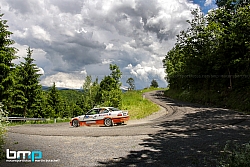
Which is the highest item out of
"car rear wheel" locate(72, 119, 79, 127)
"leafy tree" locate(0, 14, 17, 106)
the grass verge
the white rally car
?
"leafy tree" locate(0, 14, 17, 106)

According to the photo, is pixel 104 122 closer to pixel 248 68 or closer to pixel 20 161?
pixel 20 161

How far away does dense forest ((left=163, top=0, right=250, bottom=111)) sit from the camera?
2322cm

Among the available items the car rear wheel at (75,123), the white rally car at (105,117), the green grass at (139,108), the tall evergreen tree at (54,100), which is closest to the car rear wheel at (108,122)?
the white rally car at (105,117)

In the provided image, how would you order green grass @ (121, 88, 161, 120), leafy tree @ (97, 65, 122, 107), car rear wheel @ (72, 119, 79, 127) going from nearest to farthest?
car rear wheel @ (72, 119, 79, 127) → green grass @ (121, 88, 161, 120) → leafy tree @ (97, 65, 122, 107)

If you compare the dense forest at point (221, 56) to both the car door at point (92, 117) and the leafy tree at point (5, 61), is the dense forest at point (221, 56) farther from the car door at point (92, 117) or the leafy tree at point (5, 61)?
the leafy tree at point (5, 61)

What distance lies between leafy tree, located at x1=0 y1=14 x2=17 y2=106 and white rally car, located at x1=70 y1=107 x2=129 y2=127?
1078 cm

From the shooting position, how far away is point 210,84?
105ft

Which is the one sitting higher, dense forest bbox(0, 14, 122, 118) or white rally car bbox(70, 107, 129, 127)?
dense forest bbox(0, 14, 122, 118)

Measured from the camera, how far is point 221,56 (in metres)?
26.8

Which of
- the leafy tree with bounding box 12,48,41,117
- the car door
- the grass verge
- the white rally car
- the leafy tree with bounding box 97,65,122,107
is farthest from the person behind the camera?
the leafy tree with bounding box 12,48,41,117

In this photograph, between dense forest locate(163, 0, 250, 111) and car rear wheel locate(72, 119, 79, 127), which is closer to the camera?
car rear wheel locate(72, 119, 79, 127)

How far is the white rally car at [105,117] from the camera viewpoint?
16.2m

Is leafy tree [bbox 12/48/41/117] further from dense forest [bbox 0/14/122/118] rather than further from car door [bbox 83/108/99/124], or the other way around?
car door [bbox 83/108/99/124]

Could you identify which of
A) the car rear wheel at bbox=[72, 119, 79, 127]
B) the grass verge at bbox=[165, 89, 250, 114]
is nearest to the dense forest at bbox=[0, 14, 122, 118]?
the car rear wheel at bbox=[72, 119, 79, 127]
